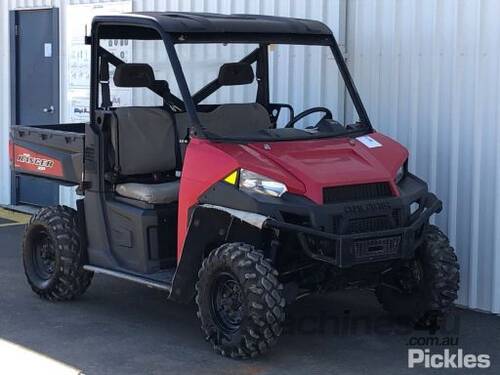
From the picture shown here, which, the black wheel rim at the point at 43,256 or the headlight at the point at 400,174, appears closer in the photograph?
Answer: the headlight at the point at 400,174

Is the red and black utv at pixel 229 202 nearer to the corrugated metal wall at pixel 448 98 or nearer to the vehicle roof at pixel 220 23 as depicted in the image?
the vehicle roof at pixel 220 23

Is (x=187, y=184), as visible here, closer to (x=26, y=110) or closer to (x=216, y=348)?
(x=216, y=348)

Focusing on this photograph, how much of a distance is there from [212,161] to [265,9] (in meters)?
3.21

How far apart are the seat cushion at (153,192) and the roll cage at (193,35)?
0.57 m

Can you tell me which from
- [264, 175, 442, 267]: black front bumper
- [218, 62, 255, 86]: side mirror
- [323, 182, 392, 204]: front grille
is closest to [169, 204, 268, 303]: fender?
[264, 175, 442, 267]: black front bumper

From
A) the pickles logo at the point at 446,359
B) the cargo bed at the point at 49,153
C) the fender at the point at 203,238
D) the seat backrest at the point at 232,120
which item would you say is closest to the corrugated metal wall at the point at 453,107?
the pickles logo at the point at 446,359

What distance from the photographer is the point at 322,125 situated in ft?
22.0

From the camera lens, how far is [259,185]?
5.81 metres

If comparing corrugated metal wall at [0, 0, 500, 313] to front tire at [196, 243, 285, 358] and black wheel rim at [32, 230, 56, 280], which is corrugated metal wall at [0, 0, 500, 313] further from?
black wheel rim at [32, 230, 56, 280]

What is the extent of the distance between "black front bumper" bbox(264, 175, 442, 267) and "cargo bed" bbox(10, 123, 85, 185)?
2141 millimetres

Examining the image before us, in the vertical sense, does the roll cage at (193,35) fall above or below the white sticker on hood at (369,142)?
above

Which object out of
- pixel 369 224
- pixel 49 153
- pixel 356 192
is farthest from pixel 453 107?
pixel 49 153

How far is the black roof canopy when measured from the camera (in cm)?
637

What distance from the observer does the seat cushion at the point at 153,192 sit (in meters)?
6.65
